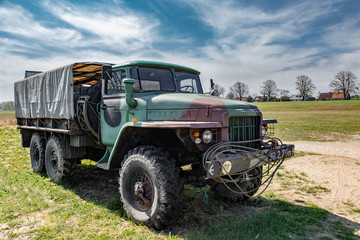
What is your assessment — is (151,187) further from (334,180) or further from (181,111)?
(334,180)

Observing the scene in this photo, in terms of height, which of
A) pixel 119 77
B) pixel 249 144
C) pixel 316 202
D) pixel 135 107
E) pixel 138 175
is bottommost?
pixel 316 202

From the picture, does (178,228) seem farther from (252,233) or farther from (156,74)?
(156,74)

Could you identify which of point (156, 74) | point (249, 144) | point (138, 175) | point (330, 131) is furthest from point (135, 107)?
point (330, 131)

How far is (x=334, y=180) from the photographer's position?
6.79 meters

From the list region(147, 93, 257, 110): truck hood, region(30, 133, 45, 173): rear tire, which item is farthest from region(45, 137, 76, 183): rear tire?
region(147, 93, 257, 110): truck hood

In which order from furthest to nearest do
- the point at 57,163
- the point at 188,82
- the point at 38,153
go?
the point at 38,153 → the point at 57,163 → the point at 188,82

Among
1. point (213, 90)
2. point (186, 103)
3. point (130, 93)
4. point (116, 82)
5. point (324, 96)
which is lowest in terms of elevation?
point (186, 103)

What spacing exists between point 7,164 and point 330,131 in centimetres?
1652

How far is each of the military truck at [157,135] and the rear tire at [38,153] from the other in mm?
872

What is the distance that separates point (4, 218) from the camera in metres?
4.62

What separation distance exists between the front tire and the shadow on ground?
0.33m

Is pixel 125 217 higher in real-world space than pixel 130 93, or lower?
lower

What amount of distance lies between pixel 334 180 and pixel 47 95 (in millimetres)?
7546

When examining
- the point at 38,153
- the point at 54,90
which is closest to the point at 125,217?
the point at 54,90
